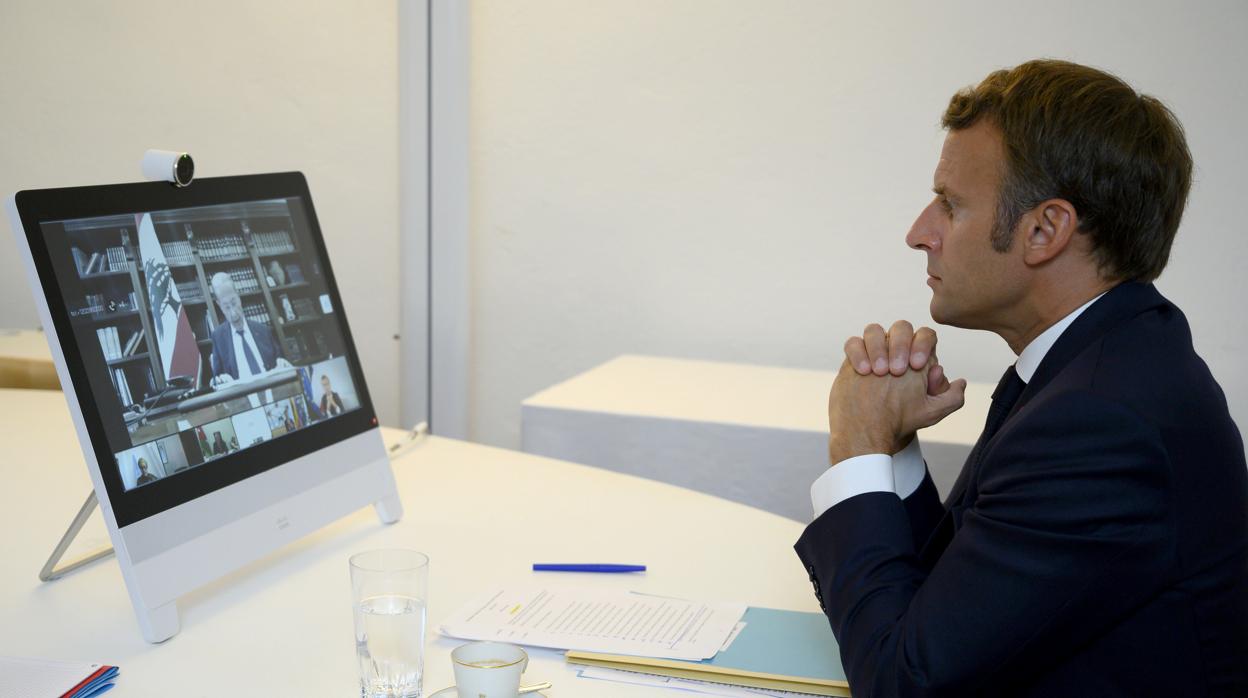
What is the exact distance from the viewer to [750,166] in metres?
3.05

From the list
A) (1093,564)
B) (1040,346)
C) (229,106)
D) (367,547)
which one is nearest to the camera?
(1093,564)

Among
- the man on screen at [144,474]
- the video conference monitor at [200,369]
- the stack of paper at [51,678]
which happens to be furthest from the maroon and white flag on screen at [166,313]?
A: the stack of paper at [51,678]

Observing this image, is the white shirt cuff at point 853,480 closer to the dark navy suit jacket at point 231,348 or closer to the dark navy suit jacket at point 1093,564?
the dark navy suit jacket at point 1093,564

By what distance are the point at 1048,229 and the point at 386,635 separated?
0.80m

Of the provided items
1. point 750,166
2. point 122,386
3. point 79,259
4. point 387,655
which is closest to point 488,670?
point 387,655

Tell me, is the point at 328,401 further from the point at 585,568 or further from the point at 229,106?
the point at 229,106

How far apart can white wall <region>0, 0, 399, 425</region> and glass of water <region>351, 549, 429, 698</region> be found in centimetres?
132

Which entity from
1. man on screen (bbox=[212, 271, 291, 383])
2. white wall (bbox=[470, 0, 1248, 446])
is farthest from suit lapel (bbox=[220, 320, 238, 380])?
white wall (bbox=[470, 0, 1248, 446])

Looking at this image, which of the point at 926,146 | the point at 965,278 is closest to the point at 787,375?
the point at 926,146

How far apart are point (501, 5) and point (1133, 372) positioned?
2.61 m

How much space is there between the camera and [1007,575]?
96 centimetres

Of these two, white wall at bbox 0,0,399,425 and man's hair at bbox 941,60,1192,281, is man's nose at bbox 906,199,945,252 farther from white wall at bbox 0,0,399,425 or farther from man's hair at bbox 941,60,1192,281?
white wall at bbox 0,0,399,425

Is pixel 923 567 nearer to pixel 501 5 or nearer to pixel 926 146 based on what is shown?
pixel 926 146

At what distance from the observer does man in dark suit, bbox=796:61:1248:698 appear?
0.96 meters
